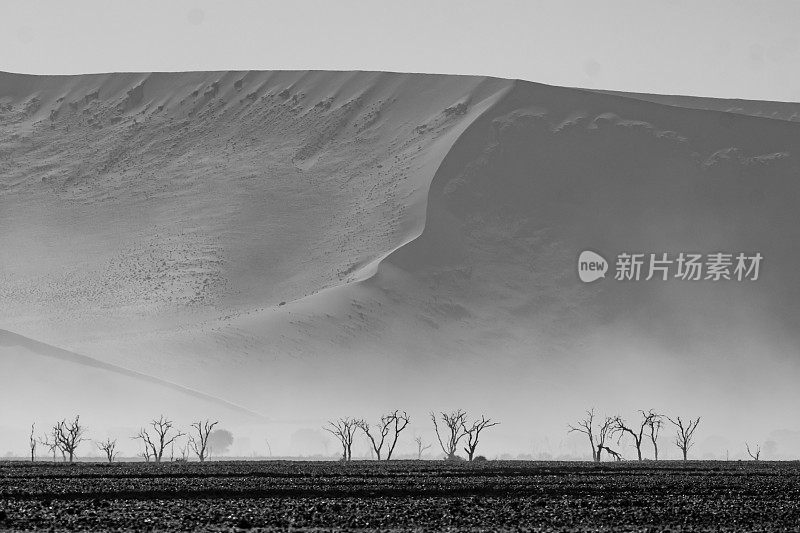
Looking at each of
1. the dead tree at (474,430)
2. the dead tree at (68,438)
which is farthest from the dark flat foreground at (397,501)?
the dead tree at (474,430)

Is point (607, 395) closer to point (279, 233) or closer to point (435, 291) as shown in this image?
point (435, 291)

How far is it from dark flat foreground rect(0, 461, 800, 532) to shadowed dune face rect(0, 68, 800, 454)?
84864 mm

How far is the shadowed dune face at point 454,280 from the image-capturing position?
153 m

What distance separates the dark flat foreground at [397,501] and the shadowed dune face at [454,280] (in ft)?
278

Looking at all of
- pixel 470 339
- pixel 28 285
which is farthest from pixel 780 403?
pixel 28 285

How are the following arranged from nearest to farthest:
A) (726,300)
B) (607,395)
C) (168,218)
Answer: (607,395) < (726,300) < (168,218)

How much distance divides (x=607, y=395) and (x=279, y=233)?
177ft

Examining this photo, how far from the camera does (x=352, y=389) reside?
5832 inches

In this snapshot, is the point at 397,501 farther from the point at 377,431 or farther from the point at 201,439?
the point at 377,431

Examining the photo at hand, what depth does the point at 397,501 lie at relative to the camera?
144 feet

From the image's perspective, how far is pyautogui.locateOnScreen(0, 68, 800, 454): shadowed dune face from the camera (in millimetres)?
152625

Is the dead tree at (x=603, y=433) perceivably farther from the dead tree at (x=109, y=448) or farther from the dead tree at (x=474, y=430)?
the dead tree at (x=109, y=448)

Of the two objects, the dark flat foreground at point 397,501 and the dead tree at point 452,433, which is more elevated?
the dead tree at point 452,433

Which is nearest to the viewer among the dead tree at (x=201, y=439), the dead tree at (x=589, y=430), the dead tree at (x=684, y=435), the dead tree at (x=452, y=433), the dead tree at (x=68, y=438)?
the dead tree at (x=68, y=438)
